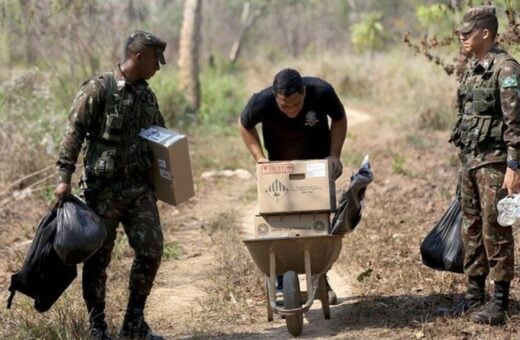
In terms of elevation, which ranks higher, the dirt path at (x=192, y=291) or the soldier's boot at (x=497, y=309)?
the soldier's boot at (x=497, y=309)

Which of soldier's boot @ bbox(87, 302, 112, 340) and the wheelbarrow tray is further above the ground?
the wheelbarrow tray

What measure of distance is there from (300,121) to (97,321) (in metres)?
1.97

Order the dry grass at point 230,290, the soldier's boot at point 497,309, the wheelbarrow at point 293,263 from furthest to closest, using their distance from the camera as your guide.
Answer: the dry grass at point 230,290, the wheelbarrow at point 293,263, the soldier's boot at point 497,309

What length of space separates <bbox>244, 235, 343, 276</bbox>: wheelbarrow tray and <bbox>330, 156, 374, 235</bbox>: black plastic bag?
8cm

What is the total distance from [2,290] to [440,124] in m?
10.1

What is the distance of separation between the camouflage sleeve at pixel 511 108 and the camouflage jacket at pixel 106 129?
2.23 m

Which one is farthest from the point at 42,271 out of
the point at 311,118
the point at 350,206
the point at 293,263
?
the point at 311,118

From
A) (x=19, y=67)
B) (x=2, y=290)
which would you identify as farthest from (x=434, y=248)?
(x=19, y=67)

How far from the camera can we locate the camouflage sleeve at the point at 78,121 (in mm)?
5242

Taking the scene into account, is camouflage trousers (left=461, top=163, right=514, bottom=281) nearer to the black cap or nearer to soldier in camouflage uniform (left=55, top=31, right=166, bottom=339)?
the black cap

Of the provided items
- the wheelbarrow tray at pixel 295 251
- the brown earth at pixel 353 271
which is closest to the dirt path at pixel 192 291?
the brown earth at pixel 353 271

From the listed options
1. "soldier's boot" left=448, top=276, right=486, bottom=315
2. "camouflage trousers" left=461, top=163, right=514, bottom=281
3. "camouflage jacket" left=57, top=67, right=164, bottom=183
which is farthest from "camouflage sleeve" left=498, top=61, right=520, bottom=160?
"camouflage jacket" left=57, top=67, right=164, bottom=183

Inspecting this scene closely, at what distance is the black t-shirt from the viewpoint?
597 cm

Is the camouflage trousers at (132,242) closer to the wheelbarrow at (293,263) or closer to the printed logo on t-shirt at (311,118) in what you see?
the wheelbarrow at (293,263)
